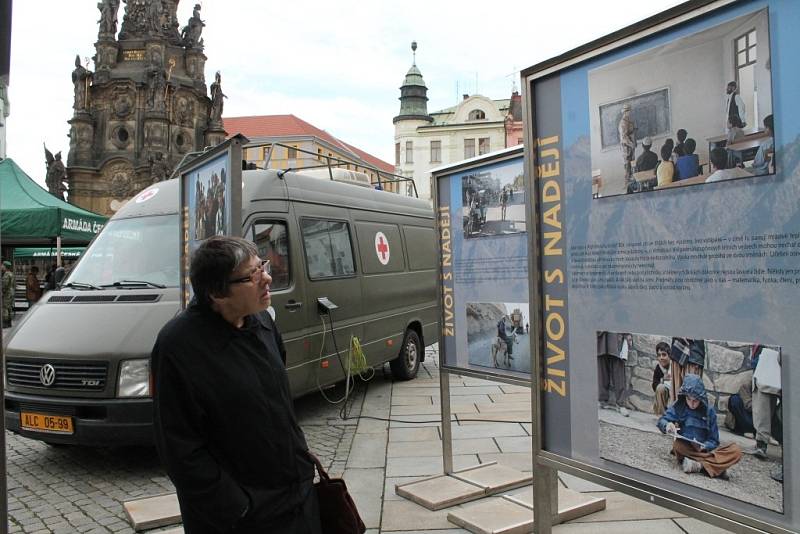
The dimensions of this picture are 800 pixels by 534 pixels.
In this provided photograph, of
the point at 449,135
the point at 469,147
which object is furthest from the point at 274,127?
the point at 469,147

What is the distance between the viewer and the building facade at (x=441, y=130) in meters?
60.9

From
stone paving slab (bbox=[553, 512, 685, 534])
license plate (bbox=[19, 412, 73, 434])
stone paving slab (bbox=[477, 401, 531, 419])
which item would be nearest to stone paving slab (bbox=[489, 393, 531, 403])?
stone paving slab (bbox=[477, 401, 531, 419])

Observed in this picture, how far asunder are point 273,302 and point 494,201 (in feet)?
9.17

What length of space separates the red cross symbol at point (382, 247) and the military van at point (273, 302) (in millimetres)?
24

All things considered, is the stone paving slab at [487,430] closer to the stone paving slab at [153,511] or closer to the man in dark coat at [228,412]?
the stone paving slab at [153,511]

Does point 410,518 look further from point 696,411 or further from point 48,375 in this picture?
point 48,375

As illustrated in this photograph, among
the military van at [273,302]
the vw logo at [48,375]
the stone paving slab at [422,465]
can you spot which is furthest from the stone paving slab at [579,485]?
the vw logo at [48,375]

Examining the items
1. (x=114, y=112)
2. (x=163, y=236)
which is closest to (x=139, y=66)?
(x=114, y=112)

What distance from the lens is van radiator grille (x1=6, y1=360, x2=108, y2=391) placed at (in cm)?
513

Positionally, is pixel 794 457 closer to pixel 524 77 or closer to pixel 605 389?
pixel 605 389

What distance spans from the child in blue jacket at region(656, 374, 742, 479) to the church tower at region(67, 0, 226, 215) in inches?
2137

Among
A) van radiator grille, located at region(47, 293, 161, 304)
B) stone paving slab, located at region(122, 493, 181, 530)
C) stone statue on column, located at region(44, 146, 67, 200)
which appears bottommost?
stone paving slab, located at region(122, 493, 181, 530)

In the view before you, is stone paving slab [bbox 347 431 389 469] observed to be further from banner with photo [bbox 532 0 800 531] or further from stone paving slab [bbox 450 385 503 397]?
banner with photo [bbox 532 0 800 531]

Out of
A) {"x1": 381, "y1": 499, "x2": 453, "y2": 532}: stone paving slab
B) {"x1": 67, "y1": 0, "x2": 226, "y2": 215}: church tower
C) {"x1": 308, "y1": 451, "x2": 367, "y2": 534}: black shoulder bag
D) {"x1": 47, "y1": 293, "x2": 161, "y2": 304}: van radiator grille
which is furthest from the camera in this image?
{"x1": 67, "y1": 0, "x2": 226, "y2": 215}: church tower
